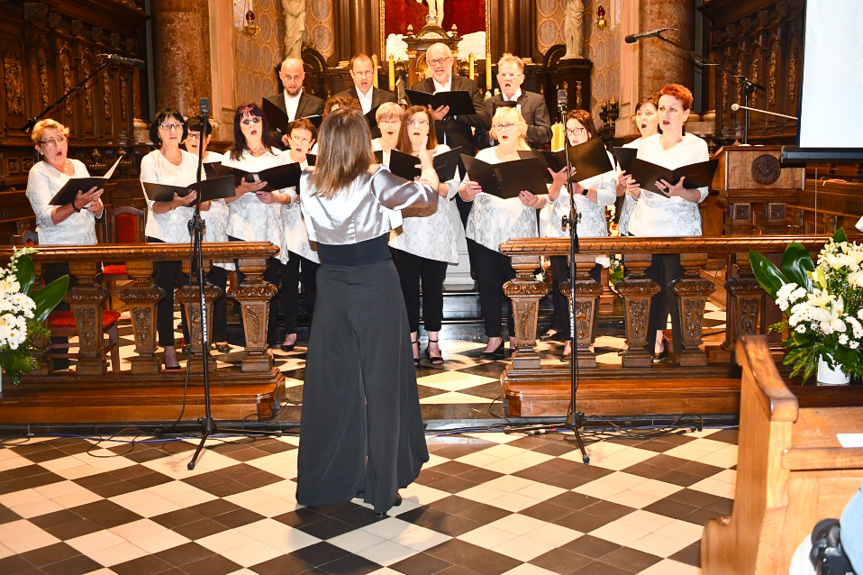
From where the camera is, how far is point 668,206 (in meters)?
5.46

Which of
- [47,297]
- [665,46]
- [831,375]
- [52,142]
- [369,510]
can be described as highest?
[665,46]

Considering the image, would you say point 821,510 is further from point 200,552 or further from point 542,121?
point 542,121

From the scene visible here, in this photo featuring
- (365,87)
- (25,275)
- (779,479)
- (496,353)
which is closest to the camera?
(779,479)

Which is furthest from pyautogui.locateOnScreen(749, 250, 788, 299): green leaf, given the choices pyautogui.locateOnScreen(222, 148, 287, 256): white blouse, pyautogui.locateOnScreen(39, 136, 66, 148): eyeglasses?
pyautogui.locateOnScreen(39, 136, 66, 148): eyeglasses

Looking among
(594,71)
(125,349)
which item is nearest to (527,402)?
(125,349)

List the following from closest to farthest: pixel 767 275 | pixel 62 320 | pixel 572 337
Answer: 1. pixel 572 337
2. pixel 767 275
3. pixel 62 320

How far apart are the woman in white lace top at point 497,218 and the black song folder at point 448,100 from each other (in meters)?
0.31

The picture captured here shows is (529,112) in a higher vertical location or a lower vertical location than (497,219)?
higher

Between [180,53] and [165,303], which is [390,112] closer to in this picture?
[165,303]

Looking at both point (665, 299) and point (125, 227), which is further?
point (125, 227)

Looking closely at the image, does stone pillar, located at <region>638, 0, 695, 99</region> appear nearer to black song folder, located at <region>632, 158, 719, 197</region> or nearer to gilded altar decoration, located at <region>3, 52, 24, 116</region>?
black song folder, located at <region>632, 158, 719, 197</region>

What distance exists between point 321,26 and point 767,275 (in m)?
12.4

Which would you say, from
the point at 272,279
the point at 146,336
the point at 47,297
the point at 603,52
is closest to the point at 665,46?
the point at 603,52

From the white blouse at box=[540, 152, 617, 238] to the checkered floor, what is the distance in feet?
5.59
